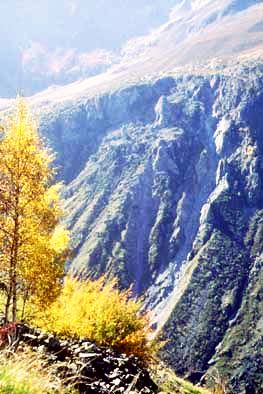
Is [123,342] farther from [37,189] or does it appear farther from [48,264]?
[37,189]

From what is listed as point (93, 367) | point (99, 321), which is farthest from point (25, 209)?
point (93, 367)

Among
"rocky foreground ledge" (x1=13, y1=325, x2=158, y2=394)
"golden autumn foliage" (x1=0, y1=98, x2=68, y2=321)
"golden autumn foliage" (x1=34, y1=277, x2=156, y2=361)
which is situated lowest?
"golden autumn foliage" (x1=34, y1=277, x2=156, y2=361)

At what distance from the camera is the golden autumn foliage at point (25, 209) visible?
3272 centimetres

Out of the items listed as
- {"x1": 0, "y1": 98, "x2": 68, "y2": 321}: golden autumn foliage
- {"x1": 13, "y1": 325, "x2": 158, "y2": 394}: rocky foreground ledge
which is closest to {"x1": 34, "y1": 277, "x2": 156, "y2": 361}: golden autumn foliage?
{"x1": 0, "y1": 98, "x2": 68, "y2": 321}: golden autumn foliage

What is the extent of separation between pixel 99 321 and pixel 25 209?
11.5m

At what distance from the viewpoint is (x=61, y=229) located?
37438 mm

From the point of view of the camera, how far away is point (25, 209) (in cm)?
3338

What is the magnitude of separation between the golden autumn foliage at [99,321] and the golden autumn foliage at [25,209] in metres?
5.45

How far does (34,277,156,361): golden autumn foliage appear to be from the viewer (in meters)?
39.1

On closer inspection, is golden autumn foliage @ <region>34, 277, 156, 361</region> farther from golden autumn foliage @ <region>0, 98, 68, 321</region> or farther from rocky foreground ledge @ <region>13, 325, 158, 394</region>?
rocky foreground ledge @ <region>13, 325, 158, 394</region>

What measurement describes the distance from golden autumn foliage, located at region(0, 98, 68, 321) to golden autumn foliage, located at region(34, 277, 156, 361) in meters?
5.45

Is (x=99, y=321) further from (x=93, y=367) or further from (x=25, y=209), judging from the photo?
(x=93, y=367)

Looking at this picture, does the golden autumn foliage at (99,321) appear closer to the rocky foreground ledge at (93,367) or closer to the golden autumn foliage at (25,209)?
the golden autumn foliage at (25,209)

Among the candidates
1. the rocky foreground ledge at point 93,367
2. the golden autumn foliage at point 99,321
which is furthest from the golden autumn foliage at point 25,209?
the rocky foreground ledge at point 93,367
